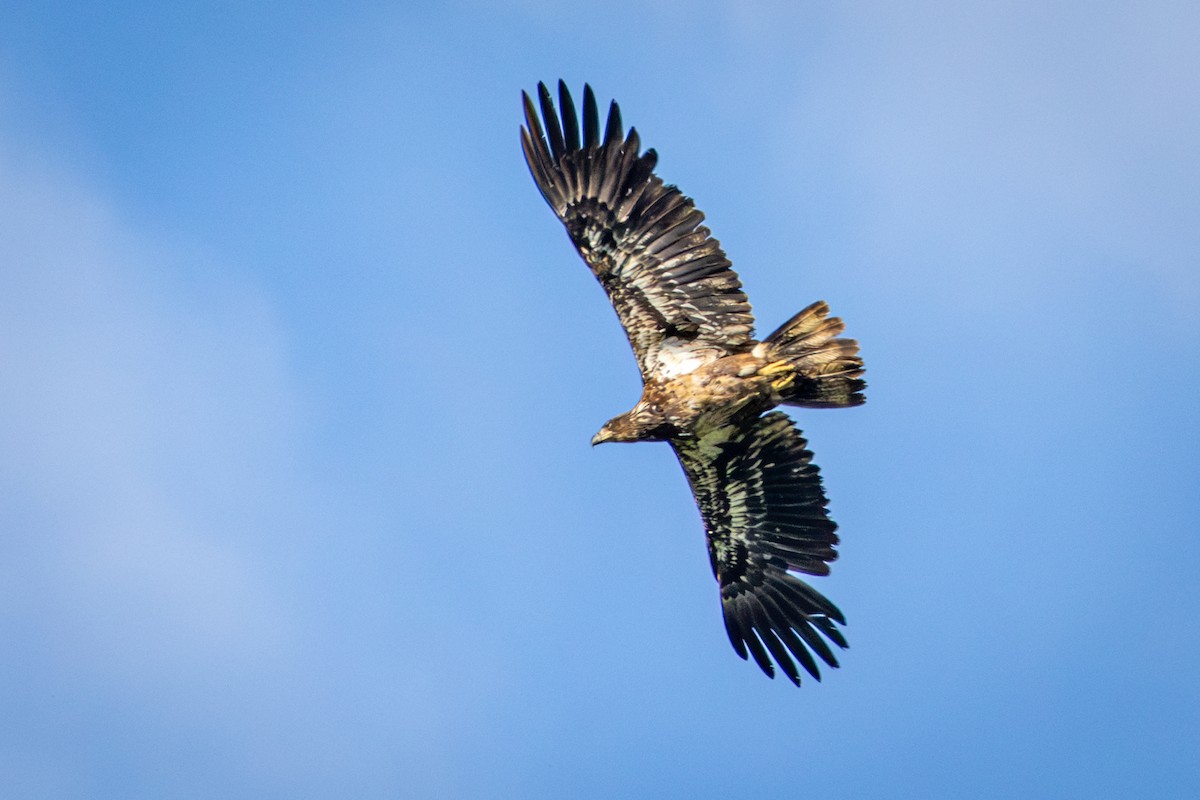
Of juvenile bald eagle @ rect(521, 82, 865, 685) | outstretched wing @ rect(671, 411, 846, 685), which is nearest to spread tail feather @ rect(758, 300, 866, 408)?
juvenile bald eagle @ rect(521, 82, 865, 685)

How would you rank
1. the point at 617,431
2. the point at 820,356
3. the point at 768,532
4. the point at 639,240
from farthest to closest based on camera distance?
1. the point at 768,532
2. the point at 617,431
3. the point at 639,240
4. the point at 820,356

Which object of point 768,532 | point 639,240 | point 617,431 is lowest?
point 768,532

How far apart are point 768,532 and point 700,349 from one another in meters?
2.28

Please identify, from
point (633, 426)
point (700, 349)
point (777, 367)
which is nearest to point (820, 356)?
point (777, 367)

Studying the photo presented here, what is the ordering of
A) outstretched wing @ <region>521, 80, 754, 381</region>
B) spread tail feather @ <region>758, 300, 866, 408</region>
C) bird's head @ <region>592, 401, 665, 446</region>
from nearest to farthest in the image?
spread tail feather @ <region>758, 300, 866, 408</region>
outstretched wing @ <region>521, 80, 754, 381</region>
bird's head @ <region>592, 401, 665, 446</region>

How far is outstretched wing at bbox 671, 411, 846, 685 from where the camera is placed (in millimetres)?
14758

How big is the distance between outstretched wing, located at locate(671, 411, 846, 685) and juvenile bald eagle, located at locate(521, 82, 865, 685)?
14 millimetres

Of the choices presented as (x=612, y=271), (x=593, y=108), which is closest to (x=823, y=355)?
(x=612, y=271)

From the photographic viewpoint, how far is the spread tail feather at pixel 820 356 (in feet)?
44.2

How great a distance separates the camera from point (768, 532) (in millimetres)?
15195

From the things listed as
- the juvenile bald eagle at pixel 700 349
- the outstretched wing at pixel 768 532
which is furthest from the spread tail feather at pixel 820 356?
the outstretched wing at pixel 768 532

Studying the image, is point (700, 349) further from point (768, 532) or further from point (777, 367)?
point (768, 532)

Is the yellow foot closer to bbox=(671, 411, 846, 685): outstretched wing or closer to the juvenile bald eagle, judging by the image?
the juvenile bald eagle

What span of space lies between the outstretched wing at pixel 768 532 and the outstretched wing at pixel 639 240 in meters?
1.08
